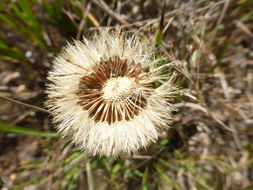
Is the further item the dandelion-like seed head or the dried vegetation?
the dried vegetation

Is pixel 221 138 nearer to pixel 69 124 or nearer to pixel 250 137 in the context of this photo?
pixel 250 137

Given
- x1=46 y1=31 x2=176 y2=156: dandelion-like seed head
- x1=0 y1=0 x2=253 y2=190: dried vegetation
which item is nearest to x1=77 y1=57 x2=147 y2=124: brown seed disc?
x1=46 y1=31 x2=176 y2=156: dandelion-like seed head

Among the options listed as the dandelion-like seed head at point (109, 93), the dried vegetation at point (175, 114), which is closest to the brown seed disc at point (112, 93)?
the dandelion-like seed head at point (109, 93)

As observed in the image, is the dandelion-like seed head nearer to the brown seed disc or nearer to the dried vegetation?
the brown seed disc

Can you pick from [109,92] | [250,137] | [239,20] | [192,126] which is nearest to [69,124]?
[109,92]

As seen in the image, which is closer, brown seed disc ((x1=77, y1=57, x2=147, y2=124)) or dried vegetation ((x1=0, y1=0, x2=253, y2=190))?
brown seed disc ((x1=77, y1=57, x2=147, y2=124))

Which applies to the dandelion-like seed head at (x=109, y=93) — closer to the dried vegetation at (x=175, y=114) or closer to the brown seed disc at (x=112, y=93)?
the brown seed disc at (x=112, y=93)

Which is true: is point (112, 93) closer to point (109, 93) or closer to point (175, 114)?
point (109, 93)

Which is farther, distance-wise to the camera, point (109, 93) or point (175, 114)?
point (175, 114)

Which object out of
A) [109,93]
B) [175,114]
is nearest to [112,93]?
[109,93]
